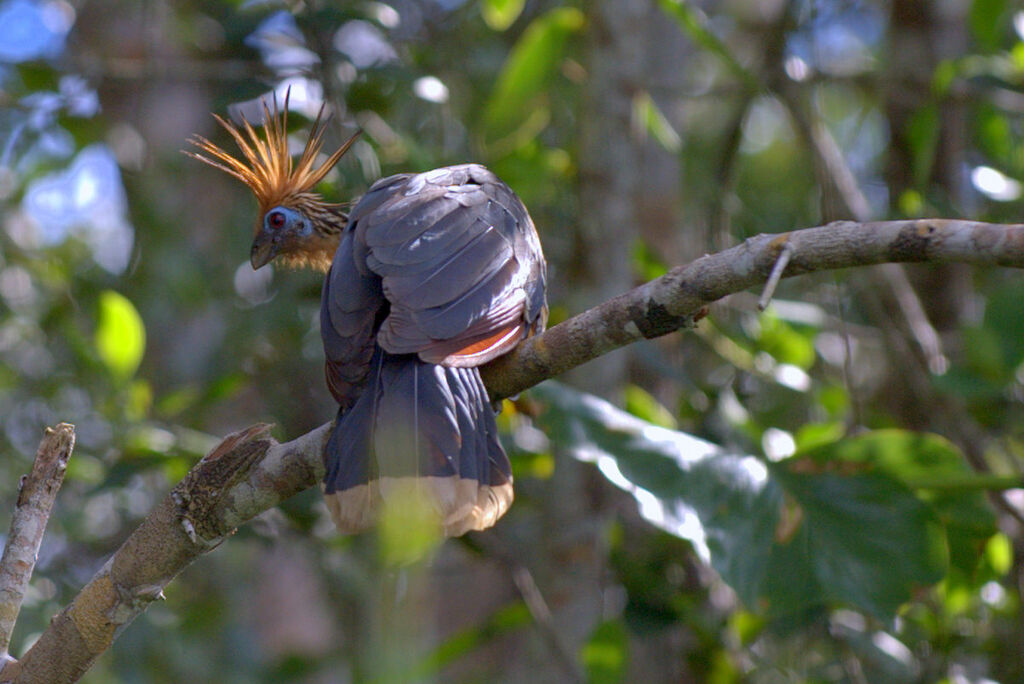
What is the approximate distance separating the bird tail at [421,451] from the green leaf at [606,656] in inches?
51.6

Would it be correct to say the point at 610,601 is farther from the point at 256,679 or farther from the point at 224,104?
the point at 224,104

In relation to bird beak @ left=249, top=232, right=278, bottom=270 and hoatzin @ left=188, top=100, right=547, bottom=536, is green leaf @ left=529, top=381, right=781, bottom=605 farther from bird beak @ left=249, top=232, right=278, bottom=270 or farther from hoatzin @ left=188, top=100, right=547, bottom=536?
bird beak @ left=249, top=232, right=278, bottom=270

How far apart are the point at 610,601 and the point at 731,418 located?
3.09ft

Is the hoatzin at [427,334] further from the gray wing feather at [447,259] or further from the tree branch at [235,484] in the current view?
the tree branch at [235,484]

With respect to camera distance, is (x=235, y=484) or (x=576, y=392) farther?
(x=576, y=392)

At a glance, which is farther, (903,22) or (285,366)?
(903,22)

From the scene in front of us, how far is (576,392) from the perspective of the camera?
3.11 meters

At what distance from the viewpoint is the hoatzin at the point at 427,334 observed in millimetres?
2143

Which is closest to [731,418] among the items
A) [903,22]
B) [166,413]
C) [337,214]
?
[337,214]

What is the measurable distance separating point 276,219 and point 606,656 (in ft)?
6.06

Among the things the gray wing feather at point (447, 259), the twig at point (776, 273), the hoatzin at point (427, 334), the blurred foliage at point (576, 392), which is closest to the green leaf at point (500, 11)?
the blurred foliage at point (576, 392)

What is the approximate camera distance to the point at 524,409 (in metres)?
3.27

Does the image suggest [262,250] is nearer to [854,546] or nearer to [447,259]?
[447,259]

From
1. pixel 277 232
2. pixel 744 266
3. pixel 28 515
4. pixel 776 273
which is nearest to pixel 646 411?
pixel 277 232
